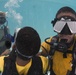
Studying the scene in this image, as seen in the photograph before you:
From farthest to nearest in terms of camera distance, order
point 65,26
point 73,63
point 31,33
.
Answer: point 65,26 → point 73,63 → point 31,33

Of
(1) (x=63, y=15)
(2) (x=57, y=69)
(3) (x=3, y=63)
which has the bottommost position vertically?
(2) (x=57, y=69)

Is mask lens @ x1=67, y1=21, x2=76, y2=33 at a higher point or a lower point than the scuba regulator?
higher

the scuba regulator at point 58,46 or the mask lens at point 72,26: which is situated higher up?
the mask lens at point 72,26

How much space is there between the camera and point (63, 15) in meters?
1.43

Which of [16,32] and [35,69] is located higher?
[16,32]

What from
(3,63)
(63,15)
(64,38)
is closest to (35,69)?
(3,63)

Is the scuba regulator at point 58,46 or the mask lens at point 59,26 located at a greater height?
the mask lens at point 59,26

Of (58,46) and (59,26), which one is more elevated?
(59,26)

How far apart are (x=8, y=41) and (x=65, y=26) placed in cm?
43

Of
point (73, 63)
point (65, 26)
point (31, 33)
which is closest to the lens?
point (31, 33)

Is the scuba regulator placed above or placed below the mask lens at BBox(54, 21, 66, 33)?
below

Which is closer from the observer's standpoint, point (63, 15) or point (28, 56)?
point (28, 56)

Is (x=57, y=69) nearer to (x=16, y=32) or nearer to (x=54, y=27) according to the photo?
(x=54, y=27)

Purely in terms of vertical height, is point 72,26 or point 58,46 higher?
point 72,26
